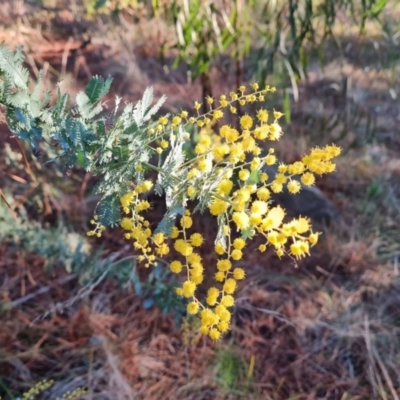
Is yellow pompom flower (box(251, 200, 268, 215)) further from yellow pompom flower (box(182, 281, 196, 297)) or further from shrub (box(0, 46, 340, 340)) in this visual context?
yellow pompom flower (box(182, 281, 196, 297))

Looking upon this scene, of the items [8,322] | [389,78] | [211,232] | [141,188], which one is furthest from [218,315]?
[389,78]

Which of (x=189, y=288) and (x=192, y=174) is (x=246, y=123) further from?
(x=189, y=288)

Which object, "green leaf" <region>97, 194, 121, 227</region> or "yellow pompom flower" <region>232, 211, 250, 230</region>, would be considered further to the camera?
"green leaf" <region>97, 194, 121, 227</region>

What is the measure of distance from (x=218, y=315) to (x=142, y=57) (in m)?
3.41

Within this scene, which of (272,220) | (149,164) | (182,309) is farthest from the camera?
Answer: (182,309)

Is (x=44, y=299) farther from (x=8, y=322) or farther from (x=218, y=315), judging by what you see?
(x=218, y=315)

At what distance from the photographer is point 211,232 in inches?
98.0

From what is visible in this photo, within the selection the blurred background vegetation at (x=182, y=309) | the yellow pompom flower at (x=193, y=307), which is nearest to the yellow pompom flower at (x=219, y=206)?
the yellow pompom flower at (x=193, y=307)

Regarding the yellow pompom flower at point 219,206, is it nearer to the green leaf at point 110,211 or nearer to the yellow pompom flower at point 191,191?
the yellow pompom flower at point 191,191

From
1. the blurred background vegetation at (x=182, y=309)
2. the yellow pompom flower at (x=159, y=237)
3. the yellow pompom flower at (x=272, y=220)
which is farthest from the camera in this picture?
the blurred background vegetation at (x=182, y=309)

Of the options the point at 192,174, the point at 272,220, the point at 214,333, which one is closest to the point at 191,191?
the point at 192,174

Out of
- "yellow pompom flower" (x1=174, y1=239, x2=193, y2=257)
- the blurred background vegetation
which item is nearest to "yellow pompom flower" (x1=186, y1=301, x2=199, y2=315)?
"yellow pompom flower" (x1=174, y1=239, x2=193, y2=257)

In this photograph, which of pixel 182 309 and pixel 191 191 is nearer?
pixel 191 191

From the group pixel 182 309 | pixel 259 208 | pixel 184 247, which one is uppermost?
pixel 259 208
